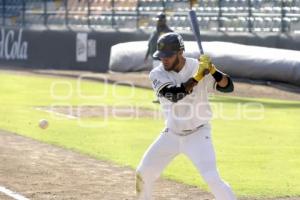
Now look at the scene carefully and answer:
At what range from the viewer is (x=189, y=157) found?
22.9 feet

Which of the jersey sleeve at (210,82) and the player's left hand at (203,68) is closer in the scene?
the player's left hand at (203,68)

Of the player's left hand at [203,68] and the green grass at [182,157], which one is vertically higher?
the player's left hand at [203,68]

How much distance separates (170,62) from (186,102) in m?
0.39

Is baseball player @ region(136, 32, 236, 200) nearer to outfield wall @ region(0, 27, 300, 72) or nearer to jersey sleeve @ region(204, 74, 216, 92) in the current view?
jersey sleeve @ region(204, 74, 216, 92)

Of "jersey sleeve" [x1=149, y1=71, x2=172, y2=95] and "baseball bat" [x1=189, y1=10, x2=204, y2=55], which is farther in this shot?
"baseball bat" [x1=189, y1=10, x2=204, y2=55]

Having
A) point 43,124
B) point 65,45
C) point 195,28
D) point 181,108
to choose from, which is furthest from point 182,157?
point 65,45

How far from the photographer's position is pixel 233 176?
10031mm

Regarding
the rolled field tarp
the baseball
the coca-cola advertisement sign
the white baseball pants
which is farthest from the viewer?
the coca-cola advertisement sign

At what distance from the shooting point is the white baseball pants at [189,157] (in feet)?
22.0

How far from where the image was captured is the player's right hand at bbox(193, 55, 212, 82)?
684 cm

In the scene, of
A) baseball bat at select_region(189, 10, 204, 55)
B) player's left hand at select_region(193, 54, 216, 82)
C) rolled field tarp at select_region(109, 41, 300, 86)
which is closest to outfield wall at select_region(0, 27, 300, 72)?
rolled field tarp at select_region(109, 41, 300, 86)

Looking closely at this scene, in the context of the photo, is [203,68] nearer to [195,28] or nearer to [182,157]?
[195,28]

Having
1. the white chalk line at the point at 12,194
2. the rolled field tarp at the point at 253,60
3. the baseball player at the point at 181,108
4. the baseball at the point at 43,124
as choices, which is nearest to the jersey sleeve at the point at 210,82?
the baseball player at the point at 181,108

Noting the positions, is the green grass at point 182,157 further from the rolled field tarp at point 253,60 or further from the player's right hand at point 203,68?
the player's right hand at point 203,68
